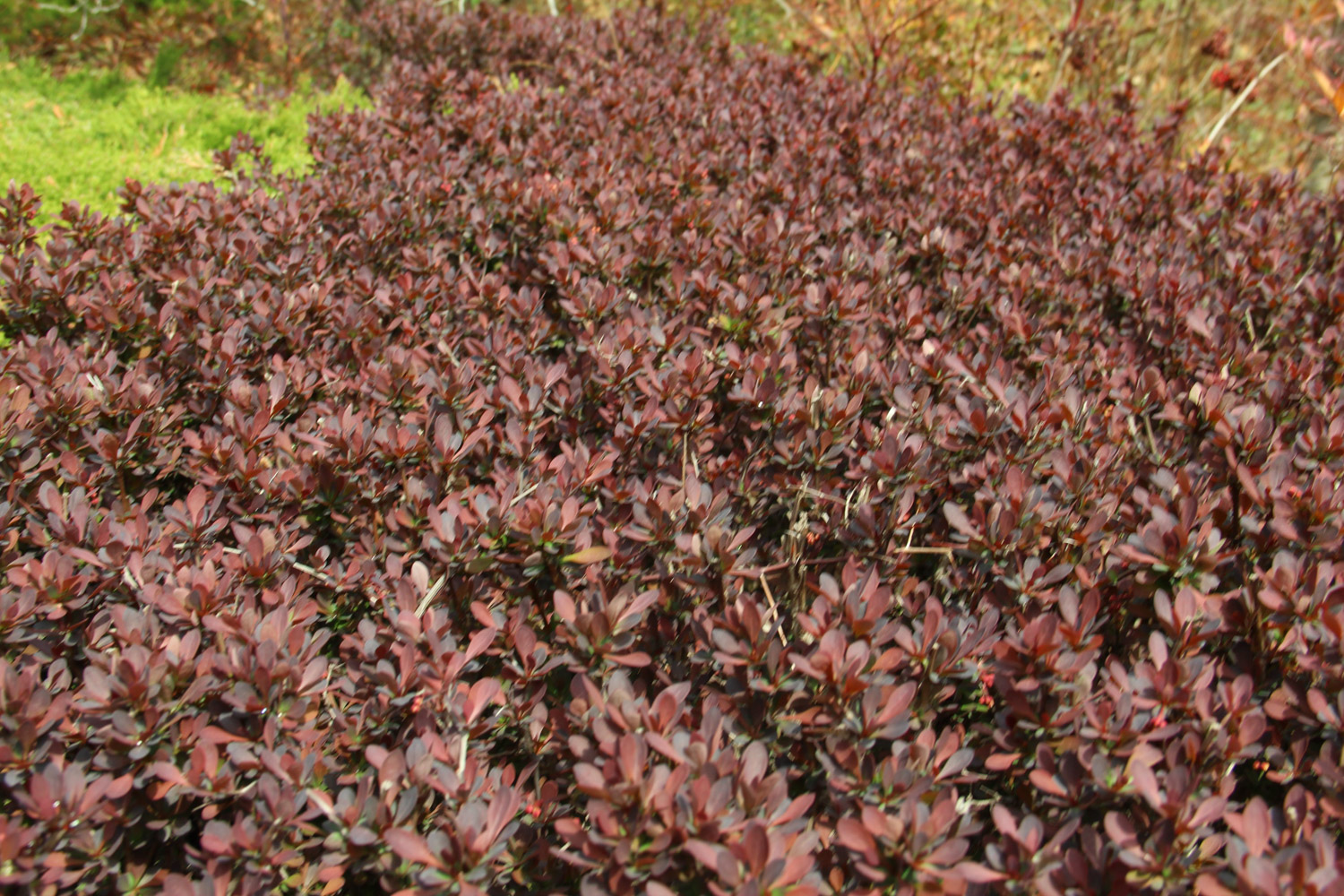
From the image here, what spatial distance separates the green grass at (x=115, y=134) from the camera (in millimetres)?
4664

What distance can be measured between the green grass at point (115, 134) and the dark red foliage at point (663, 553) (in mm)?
1848

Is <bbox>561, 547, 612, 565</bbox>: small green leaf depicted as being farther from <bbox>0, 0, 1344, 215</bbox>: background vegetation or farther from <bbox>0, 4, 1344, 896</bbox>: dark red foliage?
<bbox>0, 0, 1344, 215</bbox>: background vegetation

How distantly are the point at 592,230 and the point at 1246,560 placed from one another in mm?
2204

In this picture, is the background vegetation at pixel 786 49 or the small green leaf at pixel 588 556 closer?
the small green leaf at pixel 588 556

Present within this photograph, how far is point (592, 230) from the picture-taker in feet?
9.94

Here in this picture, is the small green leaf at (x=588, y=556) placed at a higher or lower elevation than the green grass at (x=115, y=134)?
lower

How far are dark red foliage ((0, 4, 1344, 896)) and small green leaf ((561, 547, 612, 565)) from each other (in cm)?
1

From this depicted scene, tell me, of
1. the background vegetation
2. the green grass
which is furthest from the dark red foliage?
the background vegetation

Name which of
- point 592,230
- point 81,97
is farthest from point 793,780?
point 81,97

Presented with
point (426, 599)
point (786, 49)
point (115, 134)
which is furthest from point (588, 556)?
point (786, 49)

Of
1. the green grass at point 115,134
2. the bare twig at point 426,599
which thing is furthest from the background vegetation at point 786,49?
the bare twig at point 426,599

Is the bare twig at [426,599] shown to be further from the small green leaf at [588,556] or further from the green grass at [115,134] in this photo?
the green grass at [115,134]

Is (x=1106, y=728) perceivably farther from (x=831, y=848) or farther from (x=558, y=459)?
(x=558, y=459)

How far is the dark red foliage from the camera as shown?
1333 mm
